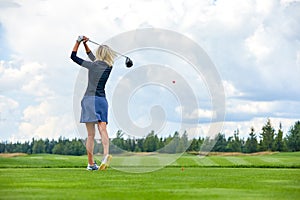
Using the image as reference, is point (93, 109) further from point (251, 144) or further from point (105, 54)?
point (251, 144)

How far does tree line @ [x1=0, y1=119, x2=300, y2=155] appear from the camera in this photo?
13.4 m

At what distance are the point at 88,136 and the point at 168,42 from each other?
295cm

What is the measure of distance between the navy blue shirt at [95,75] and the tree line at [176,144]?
1152mm

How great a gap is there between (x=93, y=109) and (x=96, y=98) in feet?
0.84

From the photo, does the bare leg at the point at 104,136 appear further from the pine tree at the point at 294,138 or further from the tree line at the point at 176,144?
the pine tree at the point at 294,138

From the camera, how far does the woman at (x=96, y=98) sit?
1115 centimetres

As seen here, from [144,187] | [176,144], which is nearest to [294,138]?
[176,144]

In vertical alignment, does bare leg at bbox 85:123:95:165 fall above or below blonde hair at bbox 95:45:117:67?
below

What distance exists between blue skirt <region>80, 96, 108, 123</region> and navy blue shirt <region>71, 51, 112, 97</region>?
126mm

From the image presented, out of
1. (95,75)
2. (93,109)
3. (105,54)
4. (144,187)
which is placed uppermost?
(105,54)

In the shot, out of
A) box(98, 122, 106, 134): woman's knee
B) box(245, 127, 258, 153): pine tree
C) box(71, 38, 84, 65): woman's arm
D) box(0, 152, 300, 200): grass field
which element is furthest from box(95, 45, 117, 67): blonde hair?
box(245, 127, 258, 153): pine tree

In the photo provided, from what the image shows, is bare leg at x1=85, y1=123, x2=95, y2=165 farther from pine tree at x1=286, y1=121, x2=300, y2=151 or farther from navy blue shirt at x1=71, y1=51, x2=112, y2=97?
pine tree at x1=286, y1=121, x2=300, y2=151

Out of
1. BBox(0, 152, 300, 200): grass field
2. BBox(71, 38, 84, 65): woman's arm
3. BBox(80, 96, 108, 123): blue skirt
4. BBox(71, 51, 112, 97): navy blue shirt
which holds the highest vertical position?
BBox(71, 38, 84, 65): woman's arm

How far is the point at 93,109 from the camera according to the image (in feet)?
36.5
